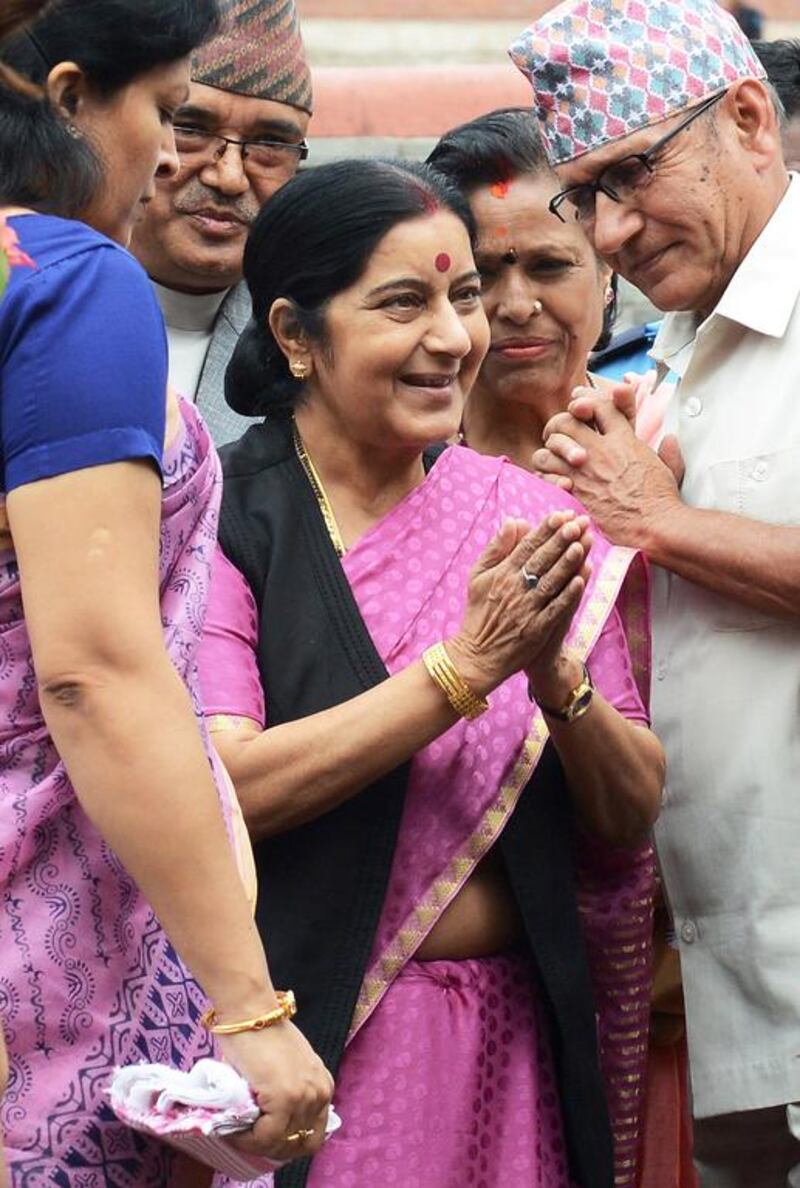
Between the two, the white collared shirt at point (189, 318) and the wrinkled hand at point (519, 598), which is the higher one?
the wrinkled hand at point (519, 598)

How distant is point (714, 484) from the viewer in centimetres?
363

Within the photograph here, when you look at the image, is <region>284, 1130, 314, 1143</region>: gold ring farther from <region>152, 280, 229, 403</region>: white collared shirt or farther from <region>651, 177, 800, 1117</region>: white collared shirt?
<region>152, 280, 229, 403</region>: white collared shirt

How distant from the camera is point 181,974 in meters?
2.57

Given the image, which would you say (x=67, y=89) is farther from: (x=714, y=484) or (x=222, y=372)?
(x=222, y=372)

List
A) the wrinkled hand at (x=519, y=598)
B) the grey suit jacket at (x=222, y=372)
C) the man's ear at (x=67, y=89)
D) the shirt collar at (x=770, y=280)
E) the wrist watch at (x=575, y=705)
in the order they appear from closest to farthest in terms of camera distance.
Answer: the man's ear at (x=67, y=89)
the wrinkled hand at (x=519, y=598)
the wrist watch at (x=575, y=705)
the shirt collar at (x=770, y=280)
the grey suit jacket at (x=222, y=372)

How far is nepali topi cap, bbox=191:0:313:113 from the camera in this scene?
14.1ft

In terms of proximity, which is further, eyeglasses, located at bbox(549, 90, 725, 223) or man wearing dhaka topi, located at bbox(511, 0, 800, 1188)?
eyeglasses, located at bbox(549, 90, 725, 223)

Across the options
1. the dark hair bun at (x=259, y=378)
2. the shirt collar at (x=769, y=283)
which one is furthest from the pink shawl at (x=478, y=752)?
the shirt collar at (x=769, y=283)

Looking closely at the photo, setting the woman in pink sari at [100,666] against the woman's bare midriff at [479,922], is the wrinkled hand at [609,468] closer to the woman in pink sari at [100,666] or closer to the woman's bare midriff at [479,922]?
the woman's bare midriff at [479,922]

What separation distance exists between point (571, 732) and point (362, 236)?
84 centimetres

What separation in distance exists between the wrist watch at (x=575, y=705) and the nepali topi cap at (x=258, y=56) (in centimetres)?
160

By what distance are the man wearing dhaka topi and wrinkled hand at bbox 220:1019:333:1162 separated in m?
1.29

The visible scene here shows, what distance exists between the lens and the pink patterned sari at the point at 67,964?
7.96 feet

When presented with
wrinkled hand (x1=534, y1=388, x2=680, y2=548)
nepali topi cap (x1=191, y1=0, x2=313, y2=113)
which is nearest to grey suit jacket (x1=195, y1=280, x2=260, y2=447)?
nepali topi cap (x1=191, y1=0, x2=313, y2=113)
